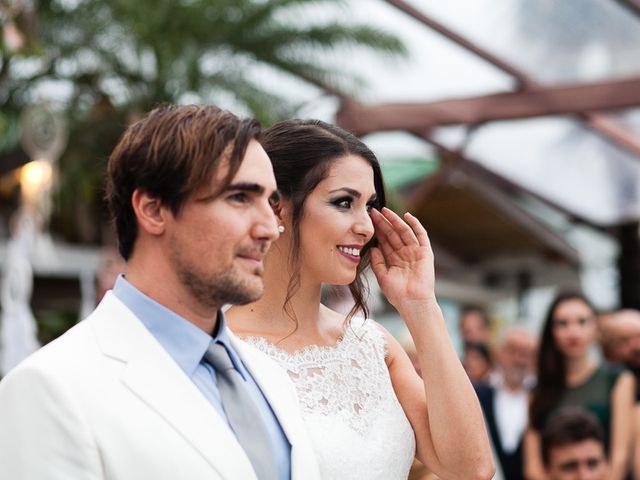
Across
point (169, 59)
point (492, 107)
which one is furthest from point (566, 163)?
point (169, 59)

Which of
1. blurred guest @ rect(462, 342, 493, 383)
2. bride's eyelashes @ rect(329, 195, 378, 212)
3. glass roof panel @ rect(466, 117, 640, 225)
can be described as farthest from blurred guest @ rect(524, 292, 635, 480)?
glass roof panel @ rect(466, 117, 640, 225)

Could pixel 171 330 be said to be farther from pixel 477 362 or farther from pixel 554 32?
pixel 554 32

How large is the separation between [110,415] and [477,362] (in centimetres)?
515

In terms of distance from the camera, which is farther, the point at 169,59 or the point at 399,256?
the point at 169,59

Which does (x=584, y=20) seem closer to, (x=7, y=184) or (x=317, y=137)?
(x=317, y=137)

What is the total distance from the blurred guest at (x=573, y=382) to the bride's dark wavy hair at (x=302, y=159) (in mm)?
2699

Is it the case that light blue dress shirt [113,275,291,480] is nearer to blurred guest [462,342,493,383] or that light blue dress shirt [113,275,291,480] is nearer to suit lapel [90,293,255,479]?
suit lapel [90,293,255,479]

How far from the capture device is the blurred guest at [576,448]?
4656 mm

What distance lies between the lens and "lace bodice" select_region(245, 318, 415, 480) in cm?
252

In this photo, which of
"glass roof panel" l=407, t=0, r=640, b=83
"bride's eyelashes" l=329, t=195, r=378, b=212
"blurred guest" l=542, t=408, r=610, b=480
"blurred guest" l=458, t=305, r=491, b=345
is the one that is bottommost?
"blurred guest" l=458, t=305, r=491, b=345

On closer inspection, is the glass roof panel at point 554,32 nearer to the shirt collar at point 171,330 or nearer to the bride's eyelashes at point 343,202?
the bride's eyelashes at point 343,202

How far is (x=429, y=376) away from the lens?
2498 millimetres

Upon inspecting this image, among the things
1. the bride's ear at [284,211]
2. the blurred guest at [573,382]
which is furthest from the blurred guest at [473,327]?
the bride's ear at [284,211]

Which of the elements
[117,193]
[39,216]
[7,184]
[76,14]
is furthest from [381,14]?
[117,193]
